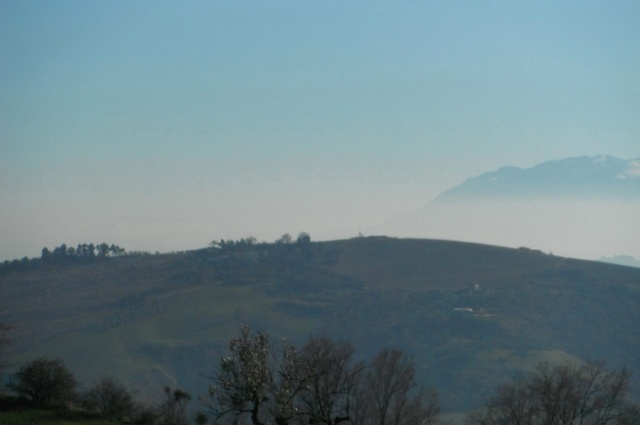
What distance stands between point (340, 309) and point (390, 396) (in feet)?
395

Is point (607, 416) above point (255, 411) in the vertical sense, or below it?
below

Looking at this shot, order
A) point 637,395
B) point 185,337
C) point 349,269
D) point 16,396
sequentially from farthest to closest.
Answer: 1. point 349,269
2. point 185,337
3. point 637,395
4. point 16,396

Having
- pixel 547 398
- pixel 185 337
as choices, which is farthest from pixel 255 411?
pixel 185 337

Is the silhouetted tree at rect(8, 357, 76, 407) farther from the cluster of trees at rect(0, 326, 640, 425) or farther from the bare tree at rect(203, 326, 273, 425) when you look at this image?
the bare tree at rect(203, 326, 273, 425)

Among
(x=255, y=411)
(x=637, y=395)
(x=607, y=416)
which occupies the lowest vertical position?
(x=637, y=395)

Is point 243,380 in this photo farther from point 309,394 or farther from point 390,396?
point 390,396

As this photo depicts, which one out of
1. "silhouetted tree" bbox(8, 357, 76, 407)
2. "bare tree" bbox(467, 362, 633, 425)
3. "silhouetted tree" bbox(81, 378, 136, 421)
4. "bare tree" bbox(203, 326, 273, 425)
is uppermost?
"bare tree" bbox(203, 326, 273, 425)

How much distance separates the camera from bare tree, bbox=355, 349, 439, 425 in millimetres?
39250

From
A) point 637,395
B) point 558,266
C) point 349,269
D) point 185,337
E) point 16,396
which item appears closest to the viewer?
point 16,396

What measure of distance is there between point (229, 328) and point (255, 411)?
410 feet

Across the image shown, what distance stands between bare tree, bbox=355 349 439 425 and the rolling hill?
72165mm

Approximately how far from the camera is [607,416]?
138 feet

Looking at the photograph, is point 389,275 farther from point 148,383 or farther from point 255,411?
point 255,411

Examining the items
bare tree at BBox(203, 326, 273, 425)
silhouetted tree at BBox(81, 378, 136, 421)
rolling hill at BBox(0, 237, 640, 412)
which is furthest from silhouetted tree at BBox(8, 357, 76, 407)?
rolling hill at BBox(0, 237, 640, 412)
